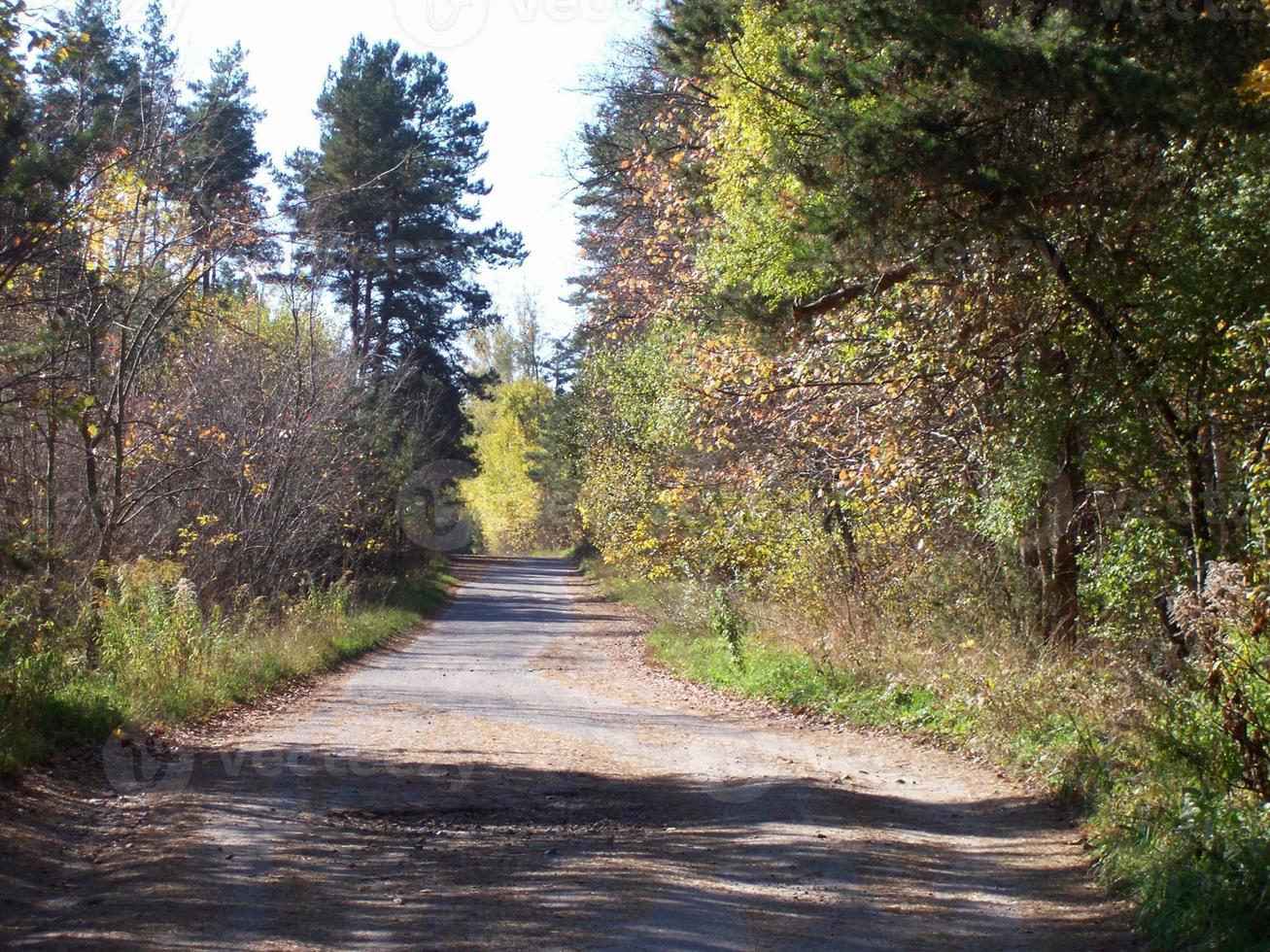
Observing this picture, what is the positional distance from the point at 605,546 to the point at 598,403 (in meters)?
3.80

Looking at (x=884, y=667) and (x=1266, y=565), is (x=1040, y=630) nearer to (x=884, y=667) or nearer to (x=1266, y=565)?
(x=884, y=667)

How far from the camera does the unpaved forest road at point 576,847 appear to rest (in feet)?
20.1

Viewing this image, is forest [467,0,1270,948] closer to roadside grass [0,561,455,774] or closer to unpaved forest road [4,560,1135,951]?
unpaved forest road [4,560,1135,951]

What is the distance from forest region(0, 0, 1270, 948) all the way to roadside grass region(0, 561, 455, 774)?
6 centimetres

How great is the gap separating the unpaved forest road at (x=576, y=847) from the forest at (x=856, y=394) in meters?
0.74

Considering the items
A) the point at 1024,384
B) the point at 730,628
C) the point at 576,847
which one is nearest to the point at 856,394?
the point at 1024,384

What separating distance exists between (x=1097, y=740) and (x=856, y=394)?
565 centimetres

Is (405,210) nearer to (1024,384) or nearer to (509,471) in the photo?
(1024,384)

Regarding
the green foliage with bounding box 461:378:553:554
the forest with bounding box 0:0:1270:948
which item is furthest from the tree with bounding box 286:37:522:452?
the green foliage with bounding box 461:378:553:554

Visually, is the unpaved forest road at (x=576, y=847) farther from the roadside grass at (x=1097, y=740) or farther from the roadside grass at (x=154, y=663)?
the roadside grass at (x=154, y=663)

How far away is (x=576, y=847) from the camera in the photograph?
25.5ft

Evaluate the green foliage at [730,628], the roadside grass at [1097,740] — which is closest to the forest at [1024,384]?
the roadside grass at [1097,740]

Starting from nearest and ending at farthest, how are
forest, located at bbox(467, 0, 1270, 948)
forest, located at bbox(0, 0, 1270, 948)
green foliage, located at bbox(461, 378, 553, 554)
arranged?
forest, located at bbox(467, 0, 1270, 948) → forest, located at bbox(0, 0, 1270, 948) → green foliage, located at bbox(461, 378, 553, 554)

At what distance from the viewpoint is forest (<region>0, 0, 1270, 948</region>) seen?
8547 millimetres
